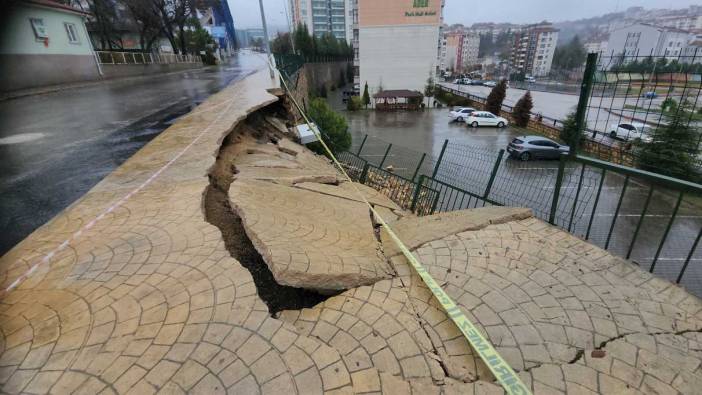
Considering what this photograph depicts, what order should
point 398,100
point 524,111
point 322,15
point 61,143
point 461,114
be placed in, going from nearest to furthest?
1. point 61,143
2. point 524,111
3. point 461,114
4. point 398,100
5. point 322,15

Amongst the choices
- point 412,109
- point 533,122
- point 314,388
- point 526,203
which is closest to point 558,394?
point 314,388

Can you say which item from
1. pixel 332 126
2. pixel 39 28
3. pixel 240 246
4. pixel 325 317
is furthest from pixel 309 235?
pixel 39 28

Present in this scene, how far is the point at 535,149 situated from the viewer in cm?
1642

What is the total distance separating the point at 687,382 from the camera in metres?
2.00

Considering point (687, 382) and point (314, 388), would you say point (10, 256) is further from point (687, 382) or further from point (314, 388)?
point (687, 382)

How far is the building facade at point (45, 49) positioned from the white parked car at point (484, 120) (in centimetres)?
2597

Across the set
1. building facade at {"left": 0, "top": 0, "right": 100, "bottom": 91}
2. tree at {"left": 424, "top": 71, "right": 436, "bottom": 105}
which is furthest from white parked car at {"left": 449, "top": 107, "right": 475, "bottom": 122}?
building facade at {"left": 0, "top": 0, "right": 100, "bottom": 91}

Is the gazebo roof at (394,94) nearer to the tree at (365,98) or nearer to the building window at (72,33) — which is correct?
the tree at (365,98)

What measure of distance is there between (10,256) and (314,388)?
332 centimetres

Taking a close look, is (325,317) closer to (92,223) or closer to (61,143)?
(92,223)

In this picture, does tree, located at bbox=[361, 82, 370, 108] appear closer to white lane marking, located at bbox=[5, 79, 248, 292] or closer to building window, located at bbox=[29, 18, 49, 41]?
building window, located at bbox=[29, 18, 49, 41]

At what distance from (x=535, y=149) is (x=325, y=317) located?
17.4 m

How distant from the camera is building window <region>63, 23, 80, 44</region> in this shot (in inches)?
648

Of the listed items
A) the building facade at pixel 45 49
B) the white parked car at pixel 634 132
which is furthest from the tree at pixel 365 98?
the building facade at pixel 45 49
